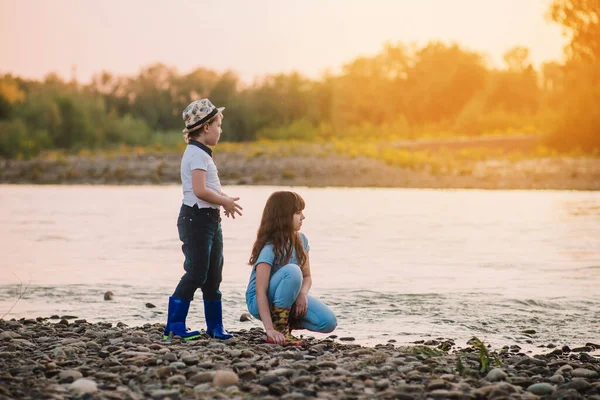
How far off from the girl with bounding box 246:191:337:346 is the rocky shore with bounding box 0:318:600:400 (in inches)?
7.2

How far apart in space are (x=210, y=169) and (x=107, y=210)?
1026 centimetres

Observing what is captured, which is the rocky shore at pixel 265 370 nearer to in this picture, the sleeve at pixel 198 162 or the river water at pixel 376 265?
the river water at pixel 376 265

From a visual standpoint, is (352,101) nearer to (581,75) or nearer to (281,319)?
(581,75)

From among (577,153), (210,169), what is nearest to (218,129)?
(210,169)

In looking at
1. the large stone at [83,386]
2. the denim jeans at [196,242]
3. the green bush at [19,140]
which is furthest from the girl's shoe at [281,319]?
the green bush at [19,140]

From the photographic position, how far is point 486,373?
4.48m

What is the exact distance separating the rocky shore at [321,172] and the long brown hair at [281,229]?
15.8 metres

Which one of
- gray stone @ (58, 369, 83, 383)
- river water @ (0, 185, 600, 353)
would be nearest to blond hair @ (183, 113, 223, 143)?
river water @ (0, 185, 600, 353)

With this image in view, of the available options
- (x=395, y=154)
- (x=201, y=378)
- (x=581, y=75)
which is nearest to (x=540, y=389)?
(x=201, y=378)

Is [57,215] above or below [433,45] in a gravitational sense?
below

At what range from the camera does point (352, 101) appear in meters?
A: 43.1

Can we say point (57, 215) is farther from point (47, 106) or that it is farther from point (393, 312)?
point (47, 106)

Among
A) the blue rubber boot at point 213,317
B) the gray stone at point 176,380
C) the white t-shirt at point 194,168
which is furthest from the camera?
the blue rubber boot at point 213,317

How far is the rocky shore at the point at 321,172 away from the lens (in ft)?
69.6
